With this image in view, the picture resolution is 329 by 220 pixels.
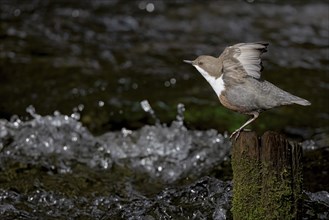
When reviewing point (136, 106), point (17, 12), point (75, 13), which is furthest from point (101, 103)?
point (17, 12)

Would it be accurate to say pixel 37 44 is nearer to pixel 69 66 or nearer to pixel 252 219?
pixel 69 66

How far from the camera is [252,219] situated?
332cm

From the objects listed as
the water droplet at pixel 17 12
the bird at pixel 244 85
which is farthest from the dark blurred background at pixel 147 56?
the bird at pixel 244 85

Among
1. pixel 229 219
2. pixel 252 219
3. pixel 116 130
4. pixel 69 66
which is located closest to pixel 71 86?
pixel 69 66

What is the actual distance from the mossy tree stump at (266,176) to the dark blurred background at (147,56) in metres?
2.77

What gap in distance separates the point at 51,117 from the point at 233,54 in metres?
2.77

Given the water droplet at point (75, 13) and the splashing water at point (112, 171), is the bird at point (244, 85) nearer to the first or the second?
Answer: the splashing water at point (112, 171)

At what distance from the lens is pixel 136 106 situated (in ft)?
21.5

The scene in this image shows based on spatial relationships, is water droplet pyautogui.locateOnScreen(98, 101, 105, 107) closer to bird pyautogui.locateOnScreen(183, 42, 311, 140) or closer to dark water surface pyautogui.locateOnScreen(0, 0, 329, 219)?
dark water surface pyautogui.locateOnScreen(0, 0, 329, 219)

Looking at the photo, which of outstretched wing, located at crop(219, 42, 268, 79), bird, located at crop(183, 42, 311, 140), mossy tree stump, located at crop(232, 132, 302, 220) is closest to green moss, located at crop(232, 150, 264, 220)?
mossy tree stump, located at crop(232, 132, 302, 220)

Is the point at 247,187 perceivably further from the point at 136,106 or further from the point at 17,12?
the point at 17,12

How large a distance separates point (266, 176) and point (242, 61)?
22.9 inches

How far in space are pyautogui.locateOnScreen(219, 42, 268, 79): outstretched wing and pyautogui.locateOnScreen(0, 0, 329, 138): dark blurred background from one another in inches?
104

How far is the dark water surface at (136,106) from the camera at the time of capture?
461 centimetres
